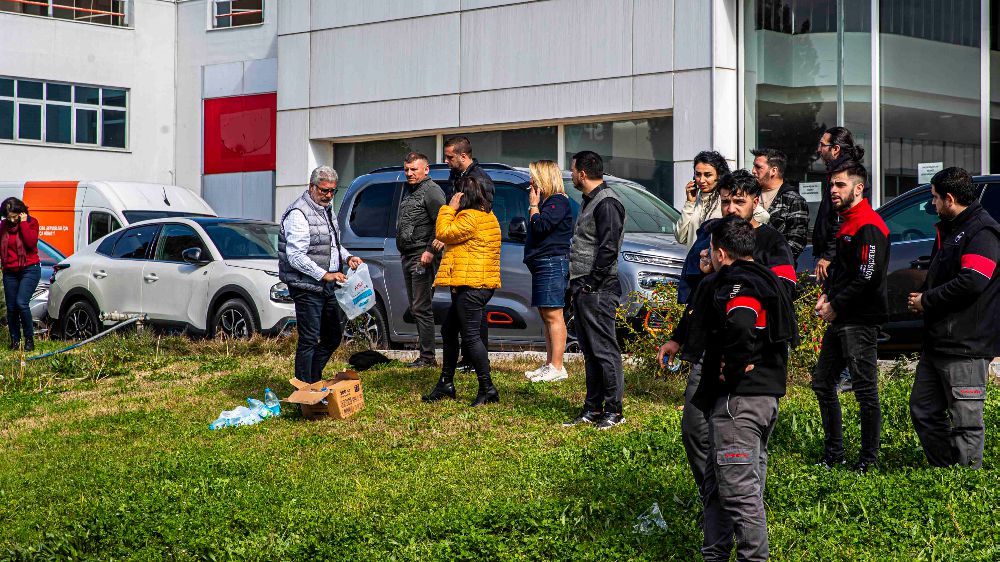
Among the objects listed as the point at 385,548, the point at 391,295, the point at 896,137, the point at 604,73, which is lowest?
the point at 385,548

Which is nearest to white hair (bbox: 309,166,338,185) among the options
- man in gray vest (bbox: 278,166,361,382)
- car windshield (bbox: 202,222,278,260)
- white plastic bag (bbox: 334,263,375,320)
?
man in gray vest (bbox: 278,166,361,382)

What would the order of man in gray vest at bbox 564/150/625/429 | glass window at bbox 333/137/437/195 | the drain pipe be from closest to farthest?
1. man in gray vest at bbox 564/150/625/429
2. the drain pipe
3. glass window at bbox 333/137/437/195

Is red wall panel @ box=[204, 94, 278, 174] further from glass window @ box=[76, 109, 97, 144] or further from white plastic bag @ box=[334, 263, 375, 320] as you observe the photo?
white plastic bag @ box=[334, 263, 375, 320]

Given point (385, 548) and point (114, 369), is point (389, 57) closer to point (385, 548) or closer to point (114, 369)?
point (114, 369)

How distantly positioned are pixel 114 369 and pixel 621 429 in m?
5.73

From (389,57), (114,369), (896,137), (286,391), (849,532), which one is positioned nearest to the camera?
(849,532)

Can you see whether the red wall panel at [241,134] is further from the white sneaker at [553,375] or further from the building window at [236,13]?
the white sneaker at [553,375]

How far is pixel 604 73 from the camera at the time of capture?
61.2 ft

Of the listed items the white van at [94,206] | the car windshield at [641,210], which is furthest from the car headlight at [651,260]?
the white van at [94,206]

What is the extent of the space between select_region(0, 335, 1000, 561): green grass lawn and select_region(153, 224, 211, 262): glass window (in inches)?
147

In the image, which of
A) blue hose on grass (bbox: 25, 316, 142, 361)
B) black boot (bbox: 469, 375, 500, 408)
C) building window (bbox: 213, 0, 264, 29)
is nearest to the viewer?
black boot (bbox: 469, 375, 500, 408)

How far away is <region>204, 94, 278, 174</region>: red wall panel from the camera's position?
83.9 ft

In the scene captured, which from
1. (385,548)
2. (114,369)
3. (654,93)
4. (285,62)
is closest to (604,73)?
(654,93)

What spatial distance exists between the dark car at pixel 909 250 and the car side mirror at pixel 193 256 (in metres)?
7.13
